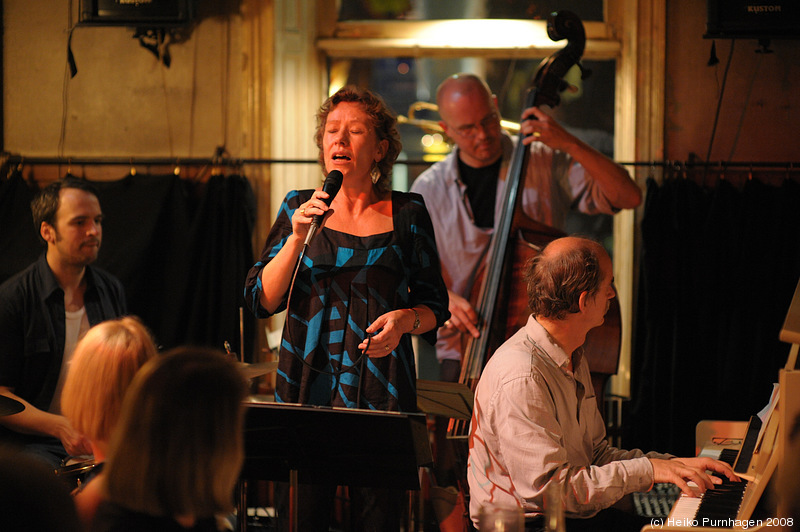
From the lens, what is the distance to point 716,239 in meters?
3.90

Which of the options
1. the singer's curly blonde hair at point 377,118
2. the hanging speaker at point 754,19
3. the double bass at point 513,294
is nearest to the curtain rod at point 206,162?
the hanging speaker at point 754,19

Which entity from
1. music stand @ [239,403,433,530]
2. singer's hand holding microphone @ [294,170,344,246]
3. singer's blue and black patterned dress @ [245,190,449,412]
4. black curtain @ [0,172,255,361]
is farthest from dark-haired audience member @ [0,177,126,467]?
singer's hand holding microphone @ [294,170,344,246]

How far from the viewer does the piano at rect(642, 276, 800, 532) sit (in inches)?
66.1

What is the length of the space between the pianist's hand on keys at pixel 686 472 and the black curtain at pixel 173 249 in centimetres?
242

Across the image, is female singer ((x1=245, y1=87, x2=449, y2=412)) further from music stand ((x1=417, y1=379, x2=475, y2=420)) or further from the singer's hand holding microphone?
music stand ((x1=417, y1=379, x2=475, y2=420))

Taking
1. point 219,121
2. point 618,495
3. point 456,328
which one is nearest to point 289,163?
point 219,121

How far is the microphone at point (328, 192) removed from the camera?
7.14ft

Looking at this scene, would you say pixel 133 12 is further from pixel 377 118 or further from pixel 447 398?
pixel 447 398

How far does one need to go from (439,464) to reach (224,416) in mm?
2286

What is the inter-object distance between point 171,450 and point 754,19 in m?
3.37

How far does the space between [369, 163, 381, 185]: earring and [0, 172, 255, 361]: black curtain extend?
66.0 inches

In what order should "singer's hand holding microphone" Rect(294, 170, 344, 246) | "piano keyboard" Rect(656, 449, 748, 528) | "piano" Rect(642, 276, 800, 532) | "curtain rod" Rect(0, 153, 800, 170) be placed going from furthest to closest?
"curtain rod" Rect(0, 153, 800, 170), "singer's hand holding microphone" Rect(294, 170, 344, 246), "piano keyboard" Rect(656, 449, 748, 528), "piano" Rect(642, 276, 800, 532)

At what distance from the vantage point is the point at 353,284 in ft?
7.67

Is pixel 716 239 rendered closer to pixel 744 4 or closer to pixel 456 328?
pixel 744 4
